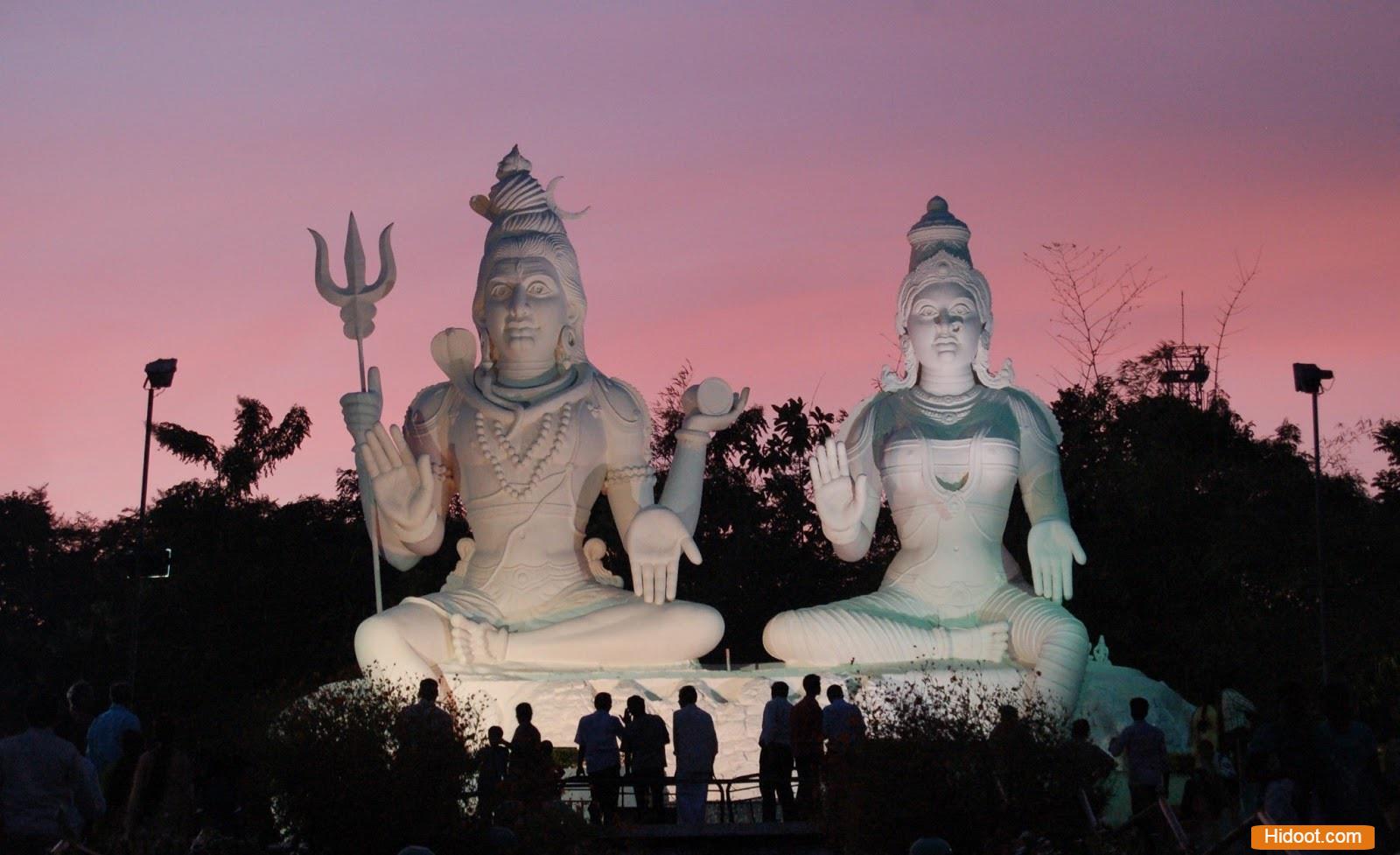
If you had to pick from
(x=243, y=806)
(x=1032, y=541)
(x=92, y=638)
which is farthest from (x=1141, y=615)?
(x=243, y=806)

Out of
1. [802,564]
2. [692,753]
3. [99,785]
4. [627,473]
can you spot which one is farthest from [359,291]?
[802,564]

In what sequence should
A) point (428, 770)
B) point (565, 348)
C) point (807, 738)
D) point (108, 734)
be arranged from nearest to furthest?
point (428, 770), point (108, 734), point (807, 738), point (565, 348)

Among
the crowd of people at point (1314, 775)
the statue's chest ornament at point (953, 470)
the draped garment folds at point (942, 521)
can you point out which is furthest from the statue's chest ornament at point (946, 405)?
the crowd of people at point (1314, 775)

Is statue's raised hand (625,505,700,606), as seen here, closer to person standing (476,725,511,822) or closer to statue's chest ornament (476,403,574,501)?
statue's chest ornament (476,403,574,501)

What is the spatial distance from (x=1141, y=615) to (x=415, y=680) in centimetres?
1298

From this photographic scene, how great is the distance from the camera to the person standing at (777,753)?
1414 centimetres

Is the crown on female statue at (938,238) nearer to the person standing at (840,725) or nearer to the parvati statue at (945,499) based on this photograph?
the parvati statue at (945,499)

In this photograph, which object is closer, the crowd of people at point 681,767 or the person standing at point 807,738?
→ the crowd of people at point 681,767

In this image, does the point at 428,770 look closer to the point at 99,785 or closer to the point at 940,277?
the point at 99,785

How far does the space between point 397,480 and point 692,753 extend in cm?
418

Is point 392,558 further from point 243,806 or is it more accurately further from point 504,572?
point 243,806

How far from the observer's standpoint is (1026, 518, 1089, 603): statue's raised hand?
1722cm

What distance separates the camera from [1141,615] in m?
27.4

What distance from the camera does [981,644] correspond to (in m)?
16.9
